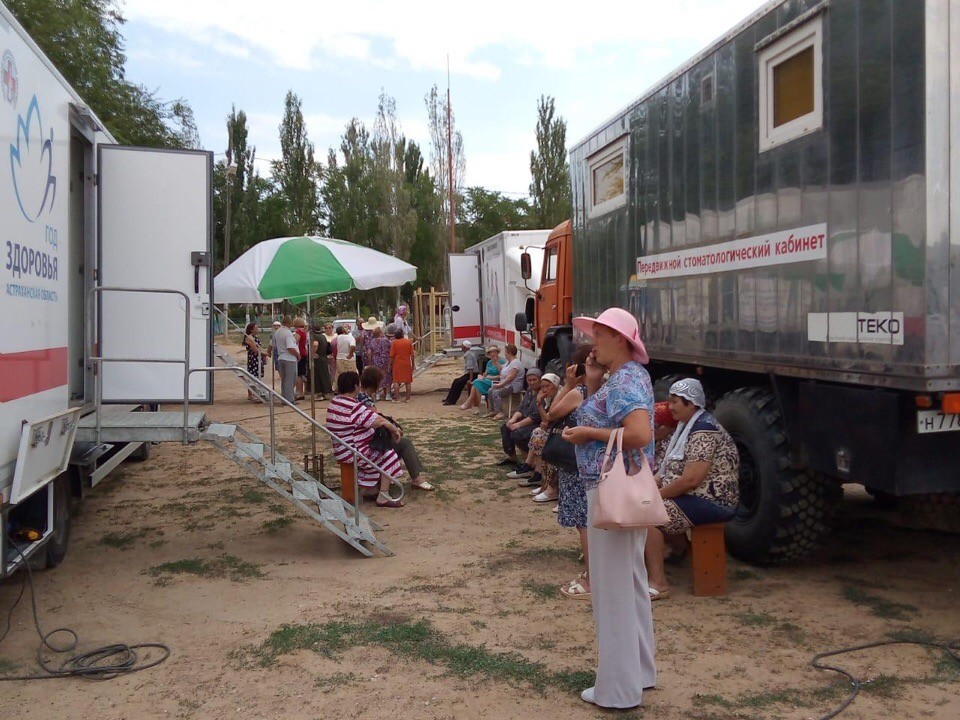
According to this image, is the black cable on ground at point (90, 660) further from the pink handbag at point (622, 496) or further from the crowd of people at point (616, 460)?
the pink handbag at point (622, 496)

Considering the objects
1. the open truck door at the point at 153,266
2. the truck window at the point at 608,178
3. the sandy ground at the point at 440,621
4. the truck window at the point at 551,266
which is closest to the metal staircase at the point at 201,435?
the open truck door at the point at 153,266

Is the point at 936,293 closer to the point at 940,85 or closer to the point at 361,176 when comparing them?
the point at 940,85

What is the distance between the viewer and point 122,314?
604 cm

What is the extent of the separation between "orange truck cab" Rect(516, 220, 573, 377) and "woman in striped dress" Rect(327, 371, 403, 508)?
2684 mm

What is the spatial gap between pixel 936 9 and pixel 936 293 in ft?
4.08

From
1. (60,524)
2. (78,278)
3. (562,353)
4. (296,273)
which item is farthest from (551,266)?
(60,524)

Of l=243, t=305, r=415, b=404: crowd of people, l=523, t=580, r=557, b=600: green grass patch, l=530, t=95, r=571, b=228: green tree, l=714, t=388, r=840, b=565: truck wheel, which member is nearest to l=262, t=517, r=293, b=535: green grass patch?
l=523, t=580, r=557, b=600: green grass patch

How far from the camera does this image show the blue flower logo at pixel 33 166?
4.57m

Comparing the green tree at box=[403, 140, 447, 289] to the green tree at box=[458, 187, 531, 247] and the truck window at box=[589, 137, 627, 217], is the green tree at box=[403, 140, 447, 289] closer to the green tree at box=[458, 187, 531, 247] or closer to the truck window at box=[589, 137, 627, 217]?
the green tree at box=[458, 187, 531, 247]

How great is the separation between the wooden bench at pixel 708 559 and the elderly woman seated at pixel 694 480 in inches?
2.5

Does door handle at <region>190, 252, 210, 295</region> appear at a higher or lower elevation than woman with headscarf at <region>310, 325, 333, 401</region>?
higher

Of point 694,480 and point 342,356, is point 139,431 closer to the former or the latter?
point 694,480

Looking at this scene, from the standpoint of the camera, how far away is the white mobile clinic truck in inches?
181

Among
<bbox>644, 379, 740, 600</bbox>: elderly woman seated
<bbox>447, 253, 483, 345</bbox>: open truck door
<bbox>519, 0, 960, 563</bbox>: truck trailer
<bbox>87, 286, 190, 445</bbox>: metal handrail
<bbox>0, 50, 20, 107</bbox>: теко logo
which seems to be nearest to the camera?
<bbox>519, 0, 960, 563</bbox>: truck trailer
